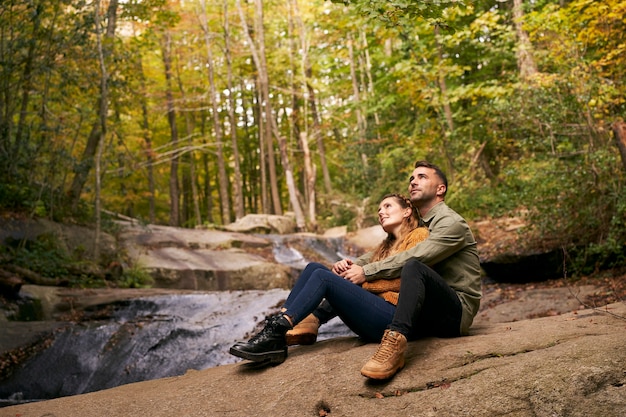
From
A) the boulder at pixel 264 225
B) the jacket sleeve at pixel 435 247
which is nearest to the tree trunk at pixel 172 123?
the boulder at pixel 264 225

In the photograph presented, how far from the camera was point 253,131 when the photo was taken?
3184 cm

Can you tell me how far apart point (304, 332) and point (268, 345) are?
→ 436 millimetres

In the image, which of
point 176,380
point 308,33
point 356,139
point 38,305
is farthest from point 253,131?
point 176,380

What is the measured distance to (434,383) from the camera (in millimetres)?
3277

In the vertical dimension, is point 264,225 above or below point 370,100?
below

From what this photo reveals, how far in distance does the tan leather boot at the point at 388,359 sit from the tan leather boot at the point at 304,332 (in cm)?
110

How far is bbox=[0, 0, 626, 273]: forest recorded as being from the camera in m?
9.20

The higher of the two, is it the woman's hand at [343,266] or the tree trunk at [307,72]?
the tree trunk at [307,72]

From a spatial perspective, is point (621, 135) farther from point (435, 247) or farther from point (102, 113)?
point (102, 113)

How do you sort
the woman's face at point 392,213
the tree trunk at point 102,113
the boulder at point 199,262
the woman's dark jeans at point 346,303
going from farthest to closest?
the boulder at point 199,262 < the tree trunk at point 102,113 < the woman's face at point 392,213 < the woman's dark jeans at point 346,303

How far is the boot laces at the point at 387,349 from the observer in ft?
11.1

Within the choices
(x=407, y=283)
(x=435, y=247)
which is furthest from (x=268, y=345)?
(x=435, y=247)

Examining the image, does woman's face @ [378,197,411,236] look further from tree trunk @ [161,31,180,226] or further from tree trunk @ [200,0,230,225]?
tree trunk @ [161,31,180,226]

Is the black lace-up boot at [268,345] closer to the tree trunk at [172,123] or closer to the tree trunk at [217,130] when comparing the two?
the tree trunk at [217,130]
